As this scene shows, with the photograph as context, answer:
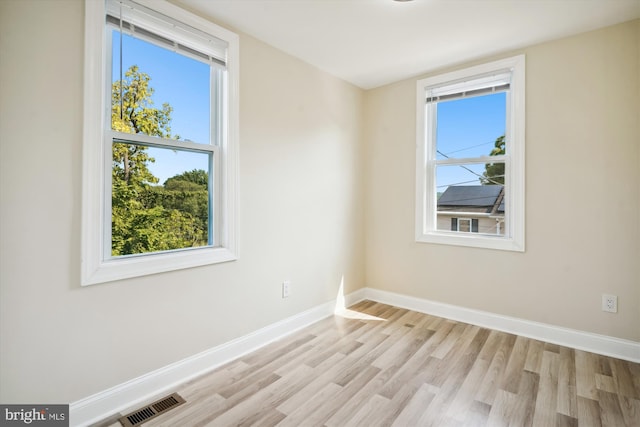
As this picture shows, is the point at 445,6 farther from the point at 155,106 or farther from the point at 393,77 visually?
the point at 155,106

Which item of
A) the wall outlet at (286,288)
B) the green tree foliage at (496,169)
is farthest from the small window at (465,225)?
the wall outlet at (286,288)

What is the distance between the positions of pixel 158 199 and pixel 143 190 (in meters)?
0.11

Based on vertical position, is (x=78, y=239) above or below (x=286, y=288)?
above

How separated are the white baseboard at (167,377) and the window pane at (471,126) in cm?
226

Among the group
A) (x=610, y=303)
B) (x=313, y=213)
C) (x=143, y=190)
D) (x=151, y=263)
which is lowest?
(x=610, y=303)

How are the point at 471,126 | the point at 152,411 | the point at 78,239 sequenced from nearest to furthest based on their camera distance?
1. the point at 78,239
2. the point at 152,411
3. the point at 471,126

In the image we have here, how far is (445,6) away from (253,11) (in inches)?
51.0

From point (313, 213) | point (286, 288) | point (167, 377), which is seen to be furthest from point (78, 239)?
point (313, 213)

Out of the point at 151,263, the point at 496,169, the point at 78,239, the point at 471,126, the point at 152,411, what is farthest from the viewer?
the point at 471,126

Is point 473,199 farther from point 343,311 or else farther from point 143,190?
point 143,190

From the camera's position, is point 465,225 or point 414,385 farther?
point 465,225

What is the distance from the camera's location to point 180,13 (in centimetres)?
209

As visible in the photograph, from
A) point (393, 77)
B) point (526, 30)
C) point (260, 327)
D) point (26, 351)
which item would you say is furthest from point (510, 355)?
point (26, 351)

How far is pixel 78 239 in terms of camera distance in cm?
171
